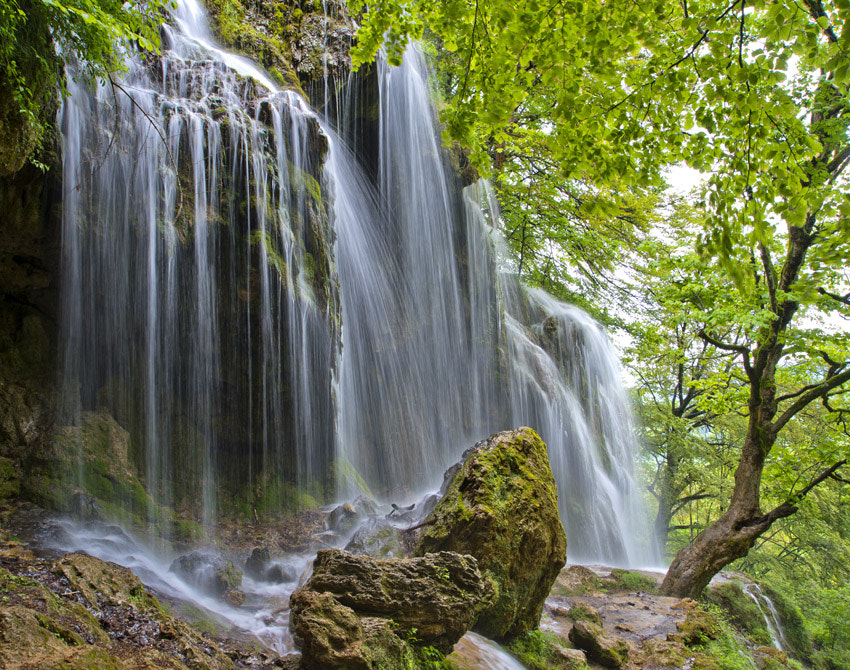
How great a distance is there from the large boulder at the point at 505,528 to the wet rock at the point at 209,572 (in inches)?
80.0

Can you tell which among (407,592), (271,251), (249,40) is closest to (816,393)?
(407,592)

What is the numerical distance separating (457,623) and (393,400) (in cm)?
694

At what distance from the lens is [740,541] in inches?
318

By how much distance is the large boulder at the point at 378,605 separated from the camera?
132 inches

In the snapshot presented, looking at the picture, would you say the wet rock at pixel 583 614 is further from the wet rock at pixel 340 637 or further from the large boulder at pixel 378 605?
the wet rock at pixel 340 637

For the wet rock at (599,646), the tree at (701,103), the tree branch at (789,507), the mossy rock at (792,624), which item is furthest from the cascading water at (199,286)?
the mossy rock at (792,624)

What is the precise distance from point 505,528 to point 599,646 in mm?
1833

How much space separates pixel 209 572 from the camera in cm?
533

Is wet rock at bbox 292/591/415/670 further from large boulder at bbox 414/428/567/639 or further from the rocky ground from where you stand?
large boulder at bbox 414/428/567/639

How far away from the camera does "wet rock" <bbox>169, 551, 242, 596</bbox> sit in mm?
5234

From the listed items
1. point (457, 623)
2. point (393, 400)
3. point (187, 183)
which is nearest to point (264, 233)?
point (187, 183)

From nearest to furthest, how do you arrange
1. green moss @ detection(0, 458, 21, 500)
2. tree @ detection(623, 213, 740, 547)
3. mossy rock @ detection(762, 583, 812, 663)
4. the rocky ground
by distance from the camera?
1. the rocky ground
2. green moss @ detection(0, 458, 21, 500)
3. mossy rock @ detection(762, 583, 812, 663)
4. tree @ detection(623, 213, 740, 547)

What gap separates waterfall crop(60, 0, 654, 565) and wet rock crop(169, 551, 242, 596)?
1.33m

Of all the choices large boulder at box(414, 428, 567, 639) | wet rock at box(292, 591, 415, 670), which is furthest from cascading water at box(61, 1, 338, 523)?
wet rock at box(292, 591, 415, 670)
